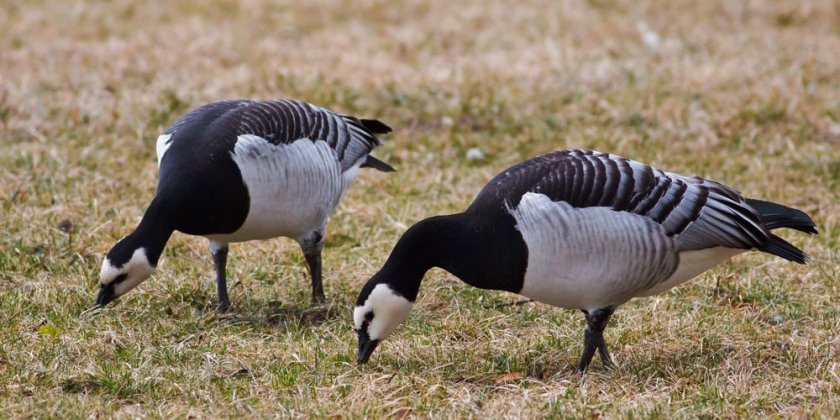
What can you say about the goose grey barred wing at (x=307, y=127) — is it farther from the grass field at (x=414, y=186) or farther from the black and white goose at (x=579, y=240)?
the black and white goose at (x=579, y=240)

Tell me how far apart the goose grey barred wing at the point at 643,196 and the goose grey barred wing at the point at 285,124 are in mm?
1357

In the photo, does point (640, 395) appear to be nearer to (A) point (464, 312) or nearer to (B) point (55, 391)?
(A) point (464, 312)

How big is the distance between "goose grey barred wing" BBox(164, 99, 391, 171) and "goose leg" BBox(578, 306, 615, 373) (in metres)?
1.91

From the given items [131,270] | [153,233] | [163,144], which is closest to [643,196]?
[153,233]

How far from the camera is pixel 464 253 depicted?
16.3 ft

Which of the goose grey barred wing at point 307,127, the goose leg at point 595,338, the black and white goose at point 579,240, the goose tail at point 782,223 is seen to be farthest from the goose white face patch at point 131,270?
the goose tail at point 782,223

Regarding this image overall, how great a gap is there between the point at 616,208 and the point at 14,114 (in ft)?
19.9

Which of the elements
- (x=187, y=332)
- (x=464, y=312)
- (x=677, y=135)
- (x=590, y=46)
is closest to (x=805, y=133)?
(x=677, y=135)

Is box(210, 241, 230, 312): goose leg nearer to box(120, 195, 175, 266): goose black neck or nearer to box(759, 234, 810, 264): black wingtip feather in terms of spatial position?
box(120, 195, 175, 266): goose black neck

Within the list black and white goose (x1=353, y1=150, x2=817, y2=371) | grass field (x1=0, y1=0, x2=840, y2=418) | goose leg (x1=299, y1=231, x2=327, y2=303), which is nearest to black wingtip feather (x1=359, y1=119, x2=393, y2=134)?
grass field (x1=0, y1=0, x2=840, y2=418)

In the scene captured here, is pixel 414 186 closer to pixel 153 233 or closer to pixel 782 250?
pixel 153 233

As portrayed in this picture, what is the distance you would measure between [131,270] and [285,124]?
3.83 ft

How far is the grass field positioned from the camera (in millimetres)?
4895

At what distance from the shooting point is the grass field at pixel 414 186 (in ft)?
16.1
